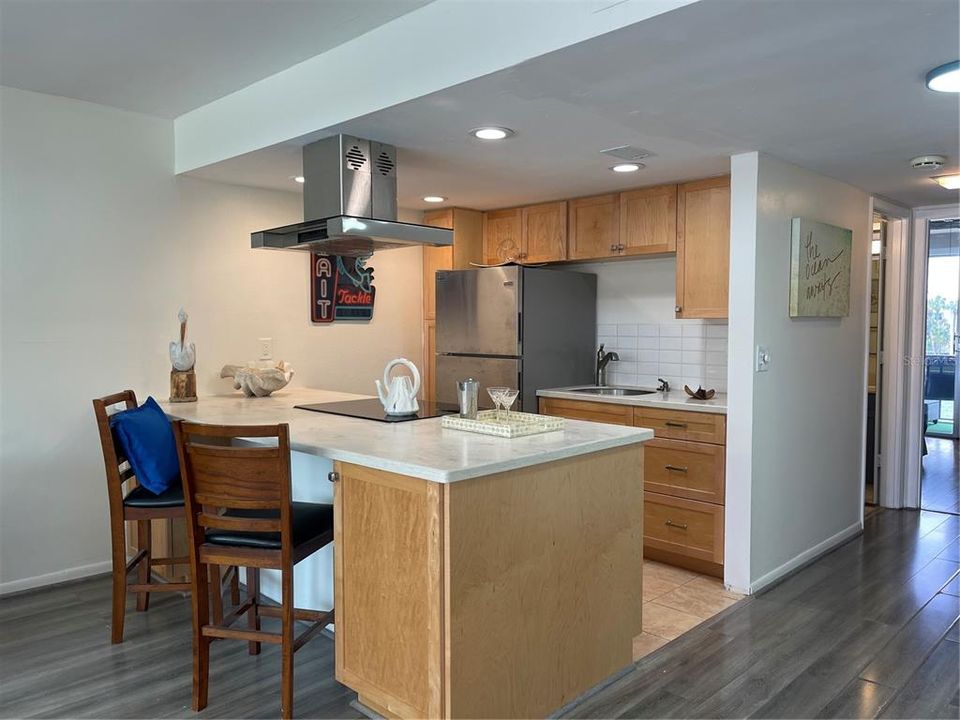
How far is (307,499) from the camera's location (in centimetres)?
289

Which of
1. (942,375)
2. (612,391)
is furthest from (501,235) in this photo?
(942,375)

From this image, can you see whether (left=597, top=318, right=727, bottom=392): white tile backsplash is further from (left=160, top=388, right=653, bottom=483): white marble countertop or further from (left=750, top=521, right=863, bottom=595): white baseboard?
(left=160, top=388, right=653, bottom=483): white marble countertop

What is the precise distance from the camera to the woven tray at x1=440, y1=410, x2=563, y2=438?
244 centimetres

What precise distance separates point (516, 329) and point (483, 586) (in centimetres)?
236

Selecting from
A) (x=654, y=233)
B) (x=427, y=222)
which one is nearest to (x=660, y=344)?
(x=654, y=233)

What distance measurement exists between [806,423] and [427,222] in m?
2.75

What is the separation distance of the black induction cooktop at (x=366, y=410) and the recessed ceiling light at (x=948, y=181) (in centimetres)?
291

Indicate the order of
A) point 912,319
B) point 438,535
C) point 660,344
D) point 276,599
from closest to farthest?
point 438,535
point 276,599
point 660,344
point 912,319

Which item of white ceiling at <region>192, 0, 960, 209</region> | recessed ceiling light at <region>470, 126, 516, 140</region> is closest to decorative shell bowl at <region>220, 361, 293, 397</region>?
white ceiling at <region>192, 0, 960, 209</region>

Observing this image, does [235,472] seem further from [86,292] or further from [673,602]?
[673,602]

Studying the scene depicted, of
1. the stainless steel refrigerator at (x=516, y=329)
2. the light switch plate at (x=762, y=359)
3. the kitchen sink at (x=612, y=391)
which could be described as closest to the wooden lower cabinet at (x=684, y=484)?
the light switch plate at (x=762, y=359)

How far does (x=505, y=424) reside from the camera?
8.32 ft

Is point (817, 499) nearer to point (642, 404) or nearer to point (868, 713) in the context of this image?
point (642, 404)

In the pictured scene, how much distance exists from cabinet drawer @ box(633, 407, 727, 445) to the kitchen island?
3.60ft
